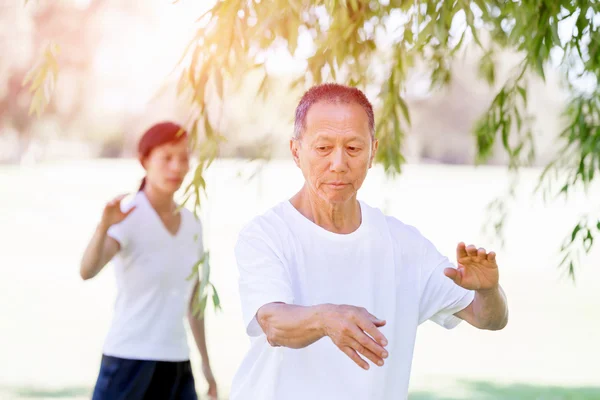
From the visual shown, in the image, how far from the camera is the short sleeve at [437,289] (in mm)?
2061

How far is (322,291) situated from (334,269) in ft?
0.17

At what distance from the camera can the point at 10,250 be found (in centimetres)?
1942

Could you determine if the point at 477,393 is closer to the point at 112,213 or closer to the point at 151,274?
the point at 151,274

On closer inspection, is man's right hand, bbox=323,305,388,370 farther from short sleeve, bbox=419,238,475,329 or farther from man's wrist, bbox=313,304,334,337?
short sleeve, bbox=419,238,475,329

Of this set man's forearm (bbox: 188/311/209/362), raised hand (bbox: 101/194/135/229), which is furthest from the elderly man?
man's forearm (bbox: 188/311/209/362)

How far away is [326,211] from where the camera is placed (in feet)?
6.45

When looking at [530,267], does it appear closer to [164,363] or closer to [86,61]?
[86,61]

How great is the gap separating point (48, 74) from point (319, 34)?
1.02 m

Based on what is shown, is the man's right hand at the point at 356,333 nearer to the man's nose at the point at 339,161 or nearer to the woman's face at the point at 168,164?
the man's nose at the point at 339,161

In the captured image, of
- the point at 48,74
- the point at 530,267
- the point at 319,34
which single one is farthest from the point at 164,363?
the point at 530,267

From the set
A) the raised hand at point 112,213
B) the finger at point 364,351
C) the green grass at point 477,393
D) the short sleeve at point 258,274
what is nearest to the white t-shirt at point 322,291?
the short sleeve at point 258,274

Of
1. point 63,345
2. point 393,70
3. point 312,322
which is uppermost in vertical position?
point 393,70

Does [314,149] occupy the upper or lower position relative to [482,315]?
upper

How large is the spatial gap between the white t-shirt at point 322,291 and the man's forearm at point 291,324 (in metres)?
0.04
